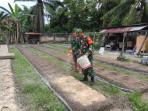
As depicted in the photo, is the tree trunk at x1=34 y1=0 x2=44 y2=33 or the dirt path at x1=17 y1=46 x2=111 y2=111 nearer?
the dirt path at x1=17 y1=46 x2=111 y2=111

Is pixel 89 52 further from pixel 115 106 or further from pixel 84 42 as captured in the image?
pixel 115 106

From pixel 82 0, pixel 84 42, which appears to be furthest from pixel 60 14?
pixel 84 42

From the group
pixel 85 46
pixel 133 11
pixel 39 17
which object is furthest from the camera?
pixel 39 17

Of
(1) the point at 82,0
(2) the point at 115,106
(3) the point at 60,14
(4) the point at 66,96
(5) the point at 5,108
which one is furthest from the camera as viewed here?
(3) the point at 60,14

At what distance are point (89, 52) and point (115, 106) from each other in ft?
4.90

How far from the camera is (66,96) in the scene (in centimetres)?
300

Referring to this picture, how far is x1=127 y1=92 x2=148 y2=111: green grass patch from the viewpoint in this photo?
262cm

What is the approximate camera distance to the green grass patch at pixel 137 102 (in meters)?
2.62

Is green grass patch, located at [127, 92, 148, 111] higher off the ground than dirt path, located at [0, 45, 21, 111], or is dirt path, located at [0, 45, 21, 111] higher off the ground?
dirt path, located at [0, 45, 21, 111]

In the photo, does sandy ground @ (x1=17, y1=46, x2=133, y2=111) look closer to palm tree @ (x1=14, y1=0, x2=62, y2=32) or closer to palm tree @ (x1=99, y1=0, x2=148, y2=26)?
palm tree @ (x1=99, y1=0, x2=148, y2=26)

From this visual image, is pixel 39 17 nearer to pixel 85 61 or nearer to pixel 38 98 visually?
pixel 85 61

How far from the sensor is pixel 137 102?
2811 millimetres

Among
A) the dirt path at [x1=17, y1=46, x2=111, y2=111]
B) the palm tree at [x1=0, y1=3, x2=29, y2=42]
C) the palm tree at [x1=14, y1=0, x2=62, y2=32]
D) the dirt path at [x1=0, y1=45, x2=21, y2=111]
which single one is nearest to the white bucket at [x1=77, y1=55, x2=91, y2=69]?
the dirt path at [x1=17, y1=46, x2=111, y2=111]

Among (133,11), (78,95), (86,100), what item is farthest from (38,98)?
(133,11)
